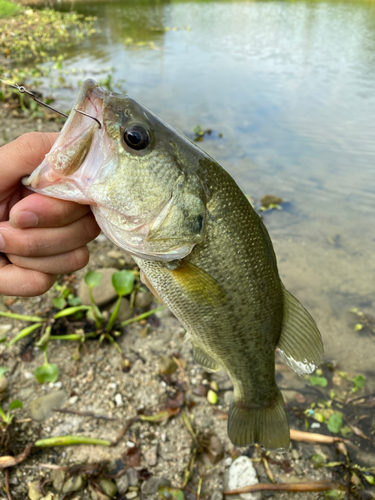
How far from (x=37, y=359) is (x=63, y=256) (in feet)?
4.87

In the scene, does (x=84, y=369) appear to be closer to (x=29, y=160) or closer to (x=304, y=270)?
(x=29, y=160)

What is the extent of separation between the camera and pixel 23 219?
5.02 ft

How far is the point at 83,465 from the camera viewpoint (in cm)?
229

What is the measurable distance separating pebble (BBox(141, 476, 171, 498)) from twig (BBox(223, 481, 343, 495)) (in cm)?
41

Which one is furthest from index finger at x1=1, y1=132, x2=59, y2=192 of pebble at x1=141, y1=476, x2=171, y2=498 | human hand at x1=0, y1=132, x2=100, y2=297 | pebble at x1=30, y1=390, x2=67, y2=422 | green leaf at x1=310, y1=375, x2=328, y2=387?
green leaf at x1=310, y1=375, x2=328, y2=387

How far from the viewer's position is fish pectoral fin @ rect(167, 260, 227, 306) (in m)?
1.67

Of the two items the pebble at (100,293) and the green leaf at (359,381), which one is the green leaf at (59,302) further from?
the green leaf at (359,381)

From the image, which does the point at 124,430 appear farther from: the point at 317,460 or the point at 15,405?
the point at 317,460

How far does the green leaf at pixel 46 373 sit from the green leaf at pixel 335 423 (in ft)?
7.07

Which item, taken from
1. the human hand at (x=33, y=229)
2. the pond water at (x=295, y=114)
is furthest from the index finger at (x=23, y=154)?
the pond water at (x=295, y=114)

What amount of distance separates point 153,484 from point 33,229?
1.85 m

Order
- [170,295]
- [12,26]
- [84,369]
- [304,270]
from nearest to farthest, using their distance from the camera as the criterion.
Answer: [170,295], [84,369], [304,270], [12,26]

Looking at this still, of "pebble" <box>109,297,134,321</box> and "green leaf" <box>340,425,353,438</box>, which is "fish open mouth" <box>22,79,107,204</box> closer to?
"pebble" <box>109,297,134,321</box>

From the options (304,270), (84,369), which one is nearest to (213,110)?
(304,270)
